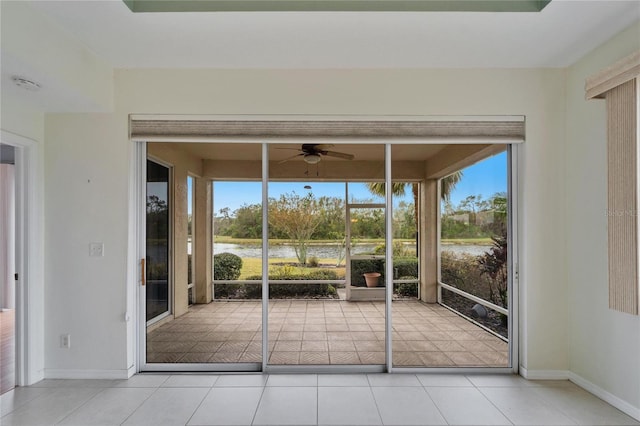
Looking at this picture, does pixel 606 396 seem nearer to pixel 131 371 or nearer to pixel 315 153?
pixel 315 153

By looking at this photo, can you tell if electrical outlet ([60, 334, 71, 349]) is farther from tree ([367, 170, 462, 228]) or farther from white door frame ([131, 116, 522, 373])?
tree ([367, 170, 462, 228])

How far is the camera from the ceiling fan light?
3398 mm

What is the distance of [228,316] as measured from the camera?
3459mm

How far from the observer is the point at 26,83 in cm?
257

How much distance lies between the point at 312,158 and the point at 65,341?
2.85 meters

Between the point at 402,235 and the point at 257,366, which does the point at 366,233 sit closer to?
the point at 402,235

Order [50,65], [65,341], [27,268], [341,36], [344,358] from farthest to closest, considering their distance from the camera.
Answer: [344,358] < [65,341] < [27,268] < [341,36] < [50,65]

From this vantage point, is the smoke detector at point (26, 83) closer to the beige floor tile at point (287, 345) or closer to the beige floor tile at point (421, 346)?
the beige floor tile at point (287, 345)

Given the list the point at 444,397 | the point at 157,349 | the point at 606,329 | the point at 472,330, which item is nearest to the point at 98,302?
the point at 157,349

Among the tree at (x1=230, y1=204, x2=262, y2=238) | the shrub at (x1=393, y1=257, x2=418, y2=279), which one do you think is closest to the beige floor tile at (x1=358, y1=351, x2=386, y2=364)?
the shrub at (x1=393, y1=257, x2=418, y2=279)

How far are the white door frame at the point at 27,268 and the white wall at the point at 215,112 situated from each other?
0.35 ft

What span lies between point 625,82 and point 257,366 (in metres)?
3.76

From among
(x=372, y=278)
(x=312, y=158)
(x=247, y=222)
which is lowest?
(x=372, y=278)

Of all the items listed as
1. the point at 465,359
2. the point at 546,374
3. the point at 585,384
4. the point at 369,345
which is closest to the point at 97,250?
the point at 369,345
